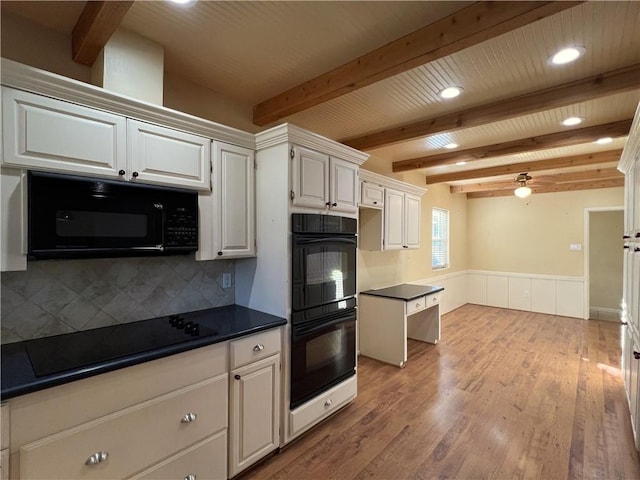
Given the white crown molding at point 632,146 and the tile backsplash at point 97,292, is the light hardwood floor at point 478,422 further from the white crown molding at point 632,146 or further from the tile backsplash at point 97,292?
the white crown molding at point 632,146

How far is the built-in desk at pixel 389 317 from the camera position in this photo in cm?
371

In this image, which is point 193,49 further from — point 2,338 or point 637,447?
point 637,447

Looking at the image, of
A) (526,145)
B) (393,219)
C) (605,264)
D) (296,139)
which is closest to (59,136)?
(296,139)

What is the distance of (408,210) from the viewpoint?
4398 mm

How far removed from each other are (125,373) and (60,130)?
1.25 m

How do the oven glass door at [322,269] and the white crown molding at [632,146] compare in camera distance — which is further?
the oven glass door at [322,269]

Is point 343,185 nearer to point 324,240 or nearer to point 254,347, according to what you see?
point 324,240

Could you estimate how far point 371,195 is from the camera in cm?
369

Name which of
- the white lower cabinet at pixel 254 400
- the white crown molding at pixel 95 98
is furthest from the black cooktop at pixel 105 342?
the white crown molding at pixel 95 98

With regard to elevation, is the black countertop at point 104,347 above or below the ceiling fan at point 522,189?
below

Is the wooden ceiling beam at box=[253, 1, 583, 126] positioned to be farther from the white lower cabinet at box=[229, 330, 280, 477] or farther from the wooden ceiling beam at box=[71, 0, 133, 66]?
the white lower cabinet at box=[229, 330, 280, 477]

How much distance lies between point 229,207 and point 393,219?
248cm

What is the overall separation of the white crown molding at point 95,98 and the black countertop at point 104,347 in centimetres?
128

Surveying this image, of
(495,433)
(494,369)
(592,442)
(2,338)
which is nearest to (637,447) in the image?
(592,442)
